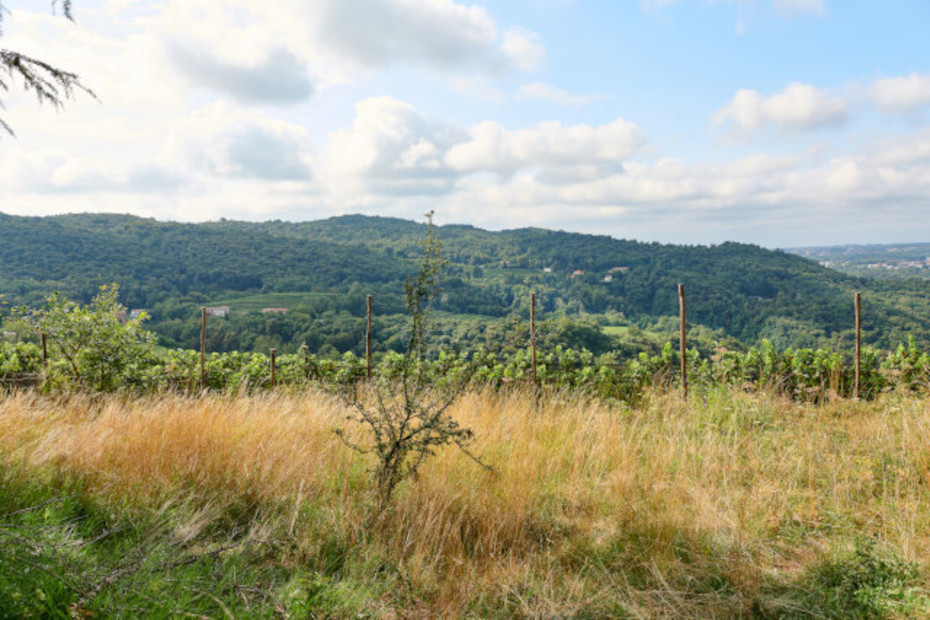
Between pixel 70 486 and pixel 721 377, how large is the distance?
911 cm

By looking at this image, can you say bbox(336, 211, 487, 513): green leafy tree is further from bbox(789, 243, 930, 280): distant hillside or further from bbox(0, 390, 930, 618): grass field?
bbox(789, 243, 930, 280): distant hillside

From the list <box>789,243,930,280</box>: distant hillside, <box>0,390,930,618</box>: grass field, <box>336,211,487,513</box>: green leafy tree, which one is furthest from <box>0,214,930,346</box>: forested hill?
<box>789,243,930,280</box>: distant hillside

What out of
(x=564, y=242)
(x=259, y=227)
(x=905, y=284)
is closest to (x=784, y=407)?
(x=905, y=284)

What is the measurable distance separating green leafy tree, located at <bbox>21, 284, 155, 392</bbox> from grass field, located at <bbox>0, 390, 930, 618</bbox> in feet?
9.22

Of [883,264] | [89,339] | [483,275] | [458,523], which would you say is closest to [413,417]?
[458,523]

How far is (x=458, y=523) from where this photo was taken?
3123 millimetres

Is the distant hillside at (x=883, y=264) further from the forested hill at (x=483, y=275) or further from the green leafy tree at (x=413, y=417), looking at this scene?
the green leafy tree at (x=413, y=417)

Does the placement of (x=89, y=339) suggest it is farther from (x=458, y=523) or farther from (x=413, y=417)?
(x=458, y=523)

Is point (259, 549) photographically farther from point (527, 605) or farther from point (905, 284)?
point (905, 284)

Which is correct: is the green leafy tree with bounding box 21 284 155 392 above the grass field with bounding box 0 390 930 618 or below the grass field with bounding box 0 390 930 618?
above

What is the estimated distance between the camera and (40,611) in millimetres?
1846

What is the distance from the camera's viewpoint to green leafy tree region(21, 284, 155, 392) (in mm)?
7449

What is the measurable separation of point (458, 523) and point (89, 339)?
7.25 m

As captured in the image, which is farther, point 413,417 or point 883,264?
point 883,264
